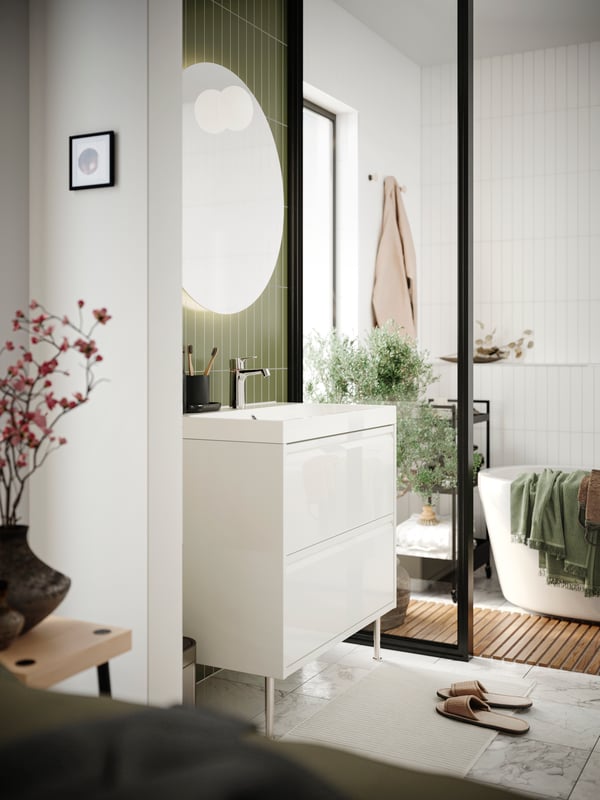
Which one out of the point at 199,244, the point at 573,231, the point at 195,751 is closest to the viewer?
the point at 195,751

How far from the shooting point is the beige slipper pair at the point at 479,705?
277 centimetres

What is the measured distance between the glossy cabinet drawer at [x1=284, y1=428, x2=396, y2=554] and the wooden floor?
→ 64cm

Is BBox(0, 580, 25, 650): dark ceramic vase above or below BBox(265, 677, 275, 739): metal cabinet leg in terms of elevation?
above

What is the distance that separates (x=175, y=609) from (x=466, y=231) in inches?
78.3

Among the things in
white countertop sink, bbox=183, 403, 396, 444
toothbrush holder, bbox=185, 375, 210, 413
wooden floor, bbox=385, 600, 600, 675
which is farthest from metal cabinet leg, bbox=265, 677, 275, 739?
wooden floor, bbox=385, 600, 600, 675

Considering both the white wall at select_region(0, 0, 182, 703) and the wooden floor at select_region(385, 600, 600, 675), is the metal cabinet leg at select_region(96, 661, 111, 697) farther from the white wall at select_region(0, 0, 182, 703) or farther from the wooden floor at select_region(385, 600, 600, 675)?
the wooden floor at select_region(385, 600, 600, 675)

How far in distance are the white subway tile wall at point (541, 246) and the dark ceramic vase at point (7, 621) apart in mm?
3759

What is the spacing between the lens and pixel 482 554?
174 inches

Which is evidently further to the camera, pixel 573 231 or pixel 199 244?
pixel 573 231

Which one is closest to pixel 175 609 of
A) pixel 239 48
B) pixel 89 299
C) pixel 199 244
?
pixel 89 299

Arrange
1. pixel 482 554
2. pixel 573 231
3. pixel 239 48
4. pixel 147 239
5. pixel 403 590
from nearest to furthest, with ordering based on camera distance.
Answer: pixel 147 239 → pixel 239 48 → pixel 403 590 → pixel 482 554 → pixel 573 231

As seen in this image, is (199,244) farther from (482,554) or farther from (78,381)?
(482,554)

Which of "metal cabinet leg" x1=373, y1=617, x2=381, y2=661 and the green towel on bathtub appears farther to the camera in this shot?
the green towel on bathtub

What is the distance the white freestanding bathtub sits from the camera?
387 cm
